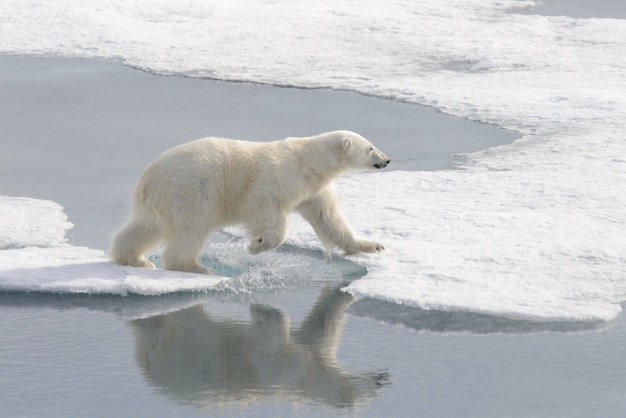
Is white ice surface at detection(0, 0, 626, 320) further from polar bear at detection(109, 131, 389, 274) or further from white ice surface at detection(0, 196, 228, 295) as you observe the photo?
white ice surface at detection(0, 196, 228, 295)

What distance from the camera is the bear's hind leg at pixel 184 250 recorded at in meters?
5.63

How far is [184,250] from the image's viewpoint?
563 cm

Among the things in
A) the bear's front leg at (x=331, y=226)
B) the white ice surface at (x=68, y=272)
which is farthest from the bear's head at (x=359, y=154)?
the white ice surface at (x=68, y=272)

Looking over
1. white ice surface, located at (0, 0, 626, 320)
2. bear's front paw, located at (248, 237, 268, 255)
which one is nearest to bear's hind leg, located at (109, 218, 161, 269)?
bear's front paw, located at (248, 237, 268, 255)

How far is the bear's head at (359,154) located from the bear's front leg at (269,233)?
56cm

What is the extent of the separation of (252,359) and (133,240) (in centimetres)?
135

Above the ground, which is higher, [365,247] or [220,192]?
[220,192]

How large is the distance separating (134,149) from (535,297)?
446 centimetres

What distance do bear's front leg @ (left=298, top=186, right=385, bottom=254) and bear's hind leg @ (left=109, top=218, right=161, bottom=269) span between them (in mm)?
892

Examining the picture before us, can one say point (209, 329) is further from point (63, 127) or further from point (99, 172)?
point (63, 127)

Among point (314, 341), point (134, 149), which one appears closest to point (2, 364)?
point (314, 341)

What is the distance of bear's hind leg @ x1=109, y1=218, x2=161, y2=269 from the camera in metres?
5.74

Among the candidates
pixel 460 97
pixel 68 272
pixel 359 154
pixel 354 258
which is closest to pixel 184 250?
pixel 68 272

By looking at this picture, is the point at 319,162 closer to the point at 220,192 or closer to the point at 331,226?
the point at 331,226
